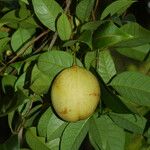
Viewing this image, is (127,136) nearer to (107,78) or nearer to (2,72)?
(107,78)

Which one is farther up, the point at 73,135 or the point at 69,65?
the point at 69,65

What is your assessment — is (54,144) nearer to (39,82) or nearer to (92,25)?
(39,82)

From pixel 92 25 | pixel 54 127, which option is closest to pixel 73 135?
pixel 54 127

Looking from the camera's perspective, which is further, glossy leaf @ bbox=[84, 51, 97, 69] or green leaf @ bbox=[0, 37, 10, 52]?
green leaf @ bbox=[0, 37, 10, 52]

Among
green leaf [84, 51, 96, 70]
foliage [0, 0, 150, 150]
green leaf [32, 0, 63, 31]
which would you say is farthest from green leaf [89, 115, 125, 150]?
green leaf [32, 0, 63, 31]

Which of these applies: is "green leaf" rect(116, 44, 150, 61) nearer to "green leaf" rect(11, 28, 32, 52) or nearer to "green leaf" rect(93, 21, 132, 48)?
"green leaf" rect(93, 21, 132, 48)

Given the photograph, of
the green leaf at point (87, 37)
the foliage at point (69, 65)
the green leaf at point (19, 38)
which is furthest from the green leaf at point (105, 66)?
the green leaf at point (19, 38)
